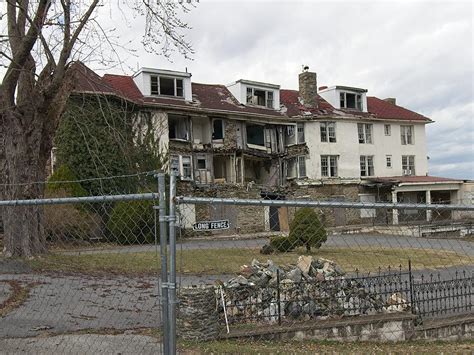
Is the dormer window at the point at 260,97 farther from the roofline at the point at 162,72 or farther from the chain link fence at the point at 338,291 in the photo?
the chain link fence at the point at 338,291

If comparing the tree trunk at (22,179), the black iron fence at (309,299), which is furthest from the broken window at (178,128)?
the black iron fence at (309,299)

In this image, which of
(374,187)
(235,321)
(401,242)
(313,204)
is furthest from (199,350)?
(374,187)

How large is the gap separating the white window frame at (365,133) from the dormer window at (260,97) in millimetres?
8273

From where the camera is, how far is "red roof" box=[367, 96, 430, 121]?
4575 centimetres

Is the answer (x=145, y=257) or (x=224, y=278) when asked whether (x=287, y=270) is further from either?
(x=145, y=257)

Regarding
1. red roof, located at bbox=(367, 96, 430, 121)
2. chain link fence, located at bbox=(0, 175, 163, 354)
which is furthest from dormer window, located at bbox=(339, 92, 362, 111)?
chain link fence, located at bbox=(0, 175, 163, 354)

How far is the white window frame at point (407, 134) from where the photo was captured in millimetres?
46250

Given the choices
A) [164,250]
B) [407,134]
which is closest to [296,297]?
[164,250]

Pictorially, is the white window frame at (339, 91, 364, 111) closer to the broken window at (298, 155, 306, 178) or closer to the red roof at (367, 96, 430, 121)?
the red roof at (367, 96, 430, 121)

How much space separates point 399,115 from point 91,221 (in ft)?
123

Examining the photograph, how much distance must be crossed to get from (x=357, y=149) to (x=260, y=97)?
369 inches

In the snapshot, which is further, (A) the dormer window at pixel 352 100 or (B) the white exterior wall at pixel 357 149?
(A) the dormer window at pixel 352 100

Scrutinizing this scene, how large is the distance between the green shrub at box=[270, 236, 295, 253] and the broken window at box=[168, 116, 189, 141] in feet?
60.4

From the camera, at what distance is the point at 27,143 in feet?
50.5
